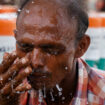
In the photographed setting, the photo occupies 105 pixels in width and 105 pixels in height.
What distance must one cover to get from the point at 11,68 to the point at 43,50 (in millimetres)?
338

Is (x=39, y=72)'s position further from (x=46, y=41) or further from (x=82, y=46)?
(x=82, y=46)

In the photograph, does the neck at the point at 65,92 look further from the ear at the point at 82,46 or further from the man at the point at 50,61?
the ear at the point at 82,46

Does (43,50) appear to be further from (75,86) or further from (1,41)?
(1,41)

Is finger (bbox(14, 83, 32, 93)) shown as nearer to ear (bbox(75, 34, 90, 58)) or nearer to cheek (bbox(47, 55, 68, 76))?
cheek (bbox(47, 55, 68, 76))

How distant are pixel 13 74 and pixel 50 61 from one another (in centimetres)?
34

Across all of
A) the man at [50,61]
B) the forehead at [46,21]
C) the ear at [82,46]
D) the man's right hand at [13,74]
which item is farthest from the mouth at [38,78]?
the ear at [82,46]

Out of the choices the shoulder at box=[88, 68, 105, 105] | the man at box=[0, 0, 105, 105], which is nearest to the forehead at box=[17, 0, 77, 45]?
the man at box=[0, 0, 105, 105]

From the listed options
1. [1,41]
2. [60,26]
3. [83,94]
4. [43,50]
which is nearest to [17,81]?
[43,50]

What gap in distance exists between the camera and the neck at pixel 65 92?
253cm

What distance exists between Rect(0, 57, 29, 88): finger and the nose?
15cm

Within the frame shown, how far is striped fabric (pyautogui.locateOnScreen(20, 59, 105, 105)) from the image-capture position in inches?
99.3

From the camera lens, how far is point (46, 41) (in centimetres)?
220

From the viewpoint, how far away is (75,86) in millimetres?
2617

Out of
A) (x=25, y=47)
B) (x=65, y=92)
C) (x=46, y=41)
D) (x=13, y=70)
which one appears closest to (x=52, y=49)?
(x=46, y=41)
